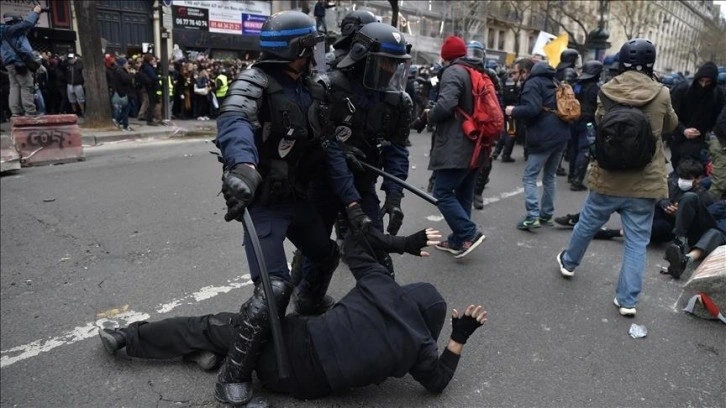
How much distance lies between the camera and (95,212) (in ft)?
18.7

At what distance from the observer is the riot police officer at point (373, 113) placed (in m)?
3.17

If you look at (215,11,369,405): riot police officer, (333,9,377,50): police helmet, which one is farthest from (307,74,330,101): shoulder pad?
(333,9,377,50): police helmet

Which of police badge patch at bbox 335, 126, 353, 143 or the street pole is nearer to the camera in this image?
police badge patch at bbox 335, 126, 353, 143

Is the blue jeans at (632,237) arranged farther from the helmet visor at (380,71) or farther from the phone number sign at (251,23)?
the phone number sign at (251,23)

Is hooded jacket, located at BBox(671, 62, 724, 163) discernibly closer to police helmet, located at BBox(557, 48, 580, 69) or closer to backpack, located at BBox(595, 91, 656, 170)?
police helmet, located at BBox(557, 48, 580, 69)

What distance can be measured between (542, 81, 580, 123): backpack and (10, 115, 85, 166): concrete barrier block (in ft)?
22.8

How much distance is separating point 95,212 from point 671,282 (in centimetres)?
541

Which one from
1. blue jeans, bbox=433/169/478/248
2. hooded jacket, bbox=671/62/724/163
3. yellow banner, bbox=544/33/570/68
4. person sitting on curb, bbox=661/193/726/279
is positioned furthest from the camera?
yellow banner, bbox=544/33/570/68

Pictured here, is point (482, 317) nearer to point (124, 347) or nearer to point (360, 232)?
point (360, 232)

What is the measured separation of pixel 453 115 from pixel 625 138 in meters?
1.42

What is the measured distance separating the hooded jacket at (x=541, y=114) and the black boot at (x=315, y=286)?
9.89 feet

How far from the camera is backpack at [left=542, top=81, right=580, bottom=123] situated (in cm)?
561

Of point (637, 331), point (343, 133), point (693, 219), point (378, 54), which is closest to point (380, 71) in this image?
point (378, 54)

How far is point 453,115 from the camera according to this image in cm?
450
